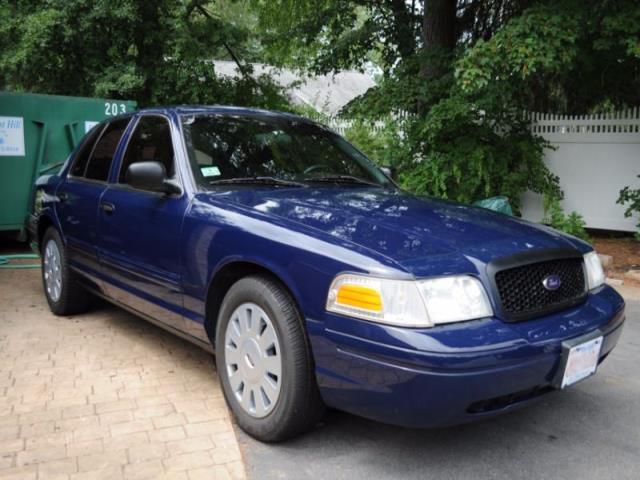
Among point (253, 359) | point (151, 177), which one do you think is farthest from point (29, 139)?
point (253, 359)

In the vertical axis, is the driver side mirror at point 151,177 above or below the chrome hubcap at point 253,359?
above

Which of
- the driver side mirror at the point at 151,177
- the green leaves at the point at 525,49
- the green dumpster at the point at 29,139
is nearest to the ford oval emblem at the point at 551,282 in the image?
the driver side mirror at the point at 151,177

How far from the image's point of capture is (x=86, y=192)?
4.78 metres

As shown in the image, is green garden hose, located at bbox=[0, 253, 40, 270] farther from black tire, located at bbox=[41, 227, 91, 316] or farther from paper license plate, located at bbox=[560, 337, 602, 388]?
paper license plate, located at bbox=[560, 337, 602, 388]

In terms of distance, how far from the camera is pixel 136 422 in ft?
11.1

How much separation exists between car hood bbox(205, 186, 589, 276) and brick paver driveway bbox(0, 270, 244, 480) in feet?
3.94

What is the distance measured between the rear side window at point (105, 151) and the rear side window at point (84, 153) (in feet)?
0.37

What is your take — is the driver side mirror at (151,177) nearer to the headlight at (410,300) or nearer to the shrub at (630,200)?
the headlight at (410,300)

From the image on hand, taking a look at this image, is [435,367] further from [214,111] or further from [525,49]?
[525,49]

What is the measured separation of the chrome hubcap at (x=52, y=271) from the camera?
5.31 meters

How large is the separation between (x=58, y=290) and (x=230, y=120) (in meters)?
2.32

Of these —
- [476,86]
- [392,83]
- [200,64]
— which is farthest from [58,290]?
[200,64]

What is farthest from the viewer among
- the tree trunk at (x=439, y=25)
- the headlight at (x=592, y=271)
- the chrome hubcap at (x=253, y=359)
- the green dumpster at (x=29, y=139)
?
the tree trunk at (x=439, y=25)

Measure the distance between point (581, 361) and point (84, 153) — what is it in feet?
13.7
